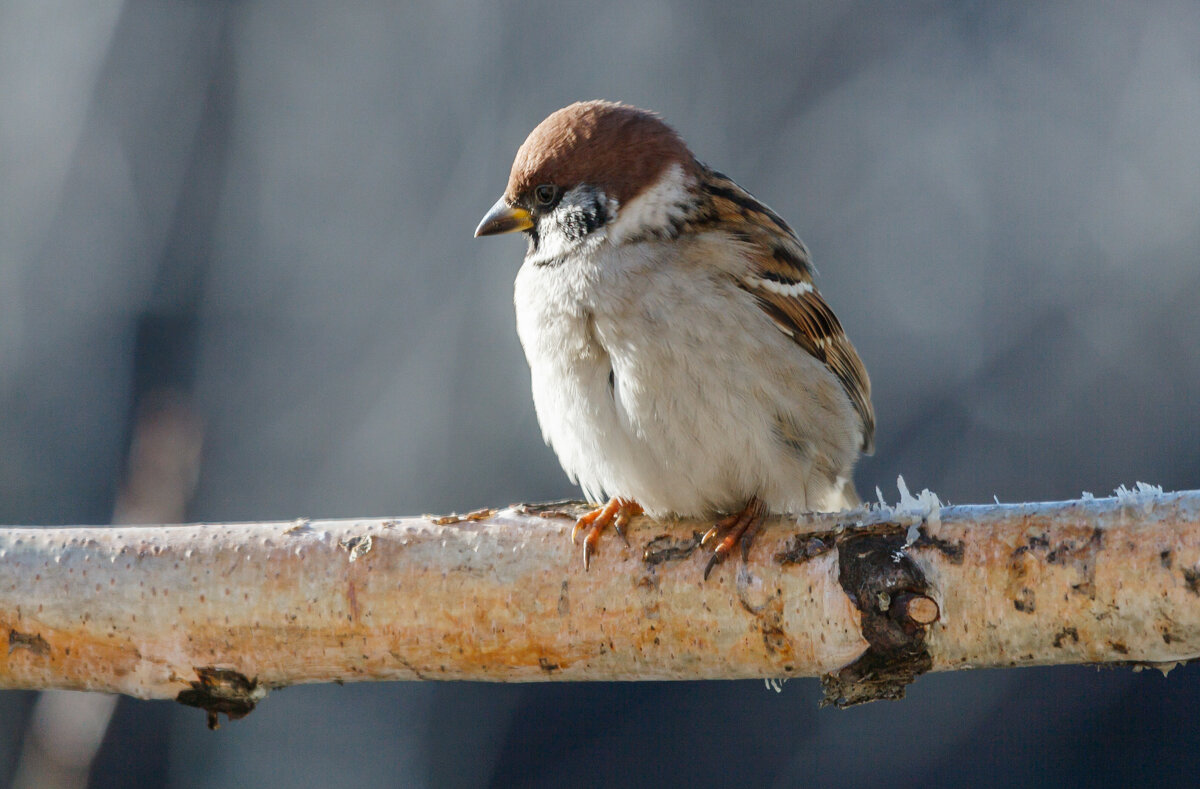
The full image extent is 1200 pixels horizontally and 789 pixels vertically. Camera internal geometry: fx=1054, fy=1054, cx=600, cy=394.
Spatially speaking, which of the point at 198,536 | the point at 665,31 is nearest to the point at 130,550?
the point at 198,536

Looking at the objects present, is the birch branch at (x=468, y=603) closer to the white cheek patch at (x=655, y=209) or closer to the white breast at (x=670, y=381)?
the white breast at (x=670, y=381)

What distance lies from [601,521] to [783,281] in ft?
2.48

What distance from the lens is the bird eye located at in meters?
2.34

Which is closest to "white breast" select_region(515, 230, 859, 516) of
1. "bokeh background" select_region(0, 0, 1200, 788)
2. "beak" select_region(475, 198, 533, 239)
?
"beak" select_region(475, 198, 533, 239)

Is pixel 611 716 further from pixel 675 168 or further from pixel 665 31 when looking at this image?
pixel 665 31

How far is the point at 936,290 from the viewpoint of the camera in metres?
4.51

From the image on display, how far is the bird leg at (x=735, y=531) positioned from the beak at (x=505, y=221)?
0.80m

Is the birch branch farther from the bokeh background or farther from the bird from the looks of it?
the bokeh background

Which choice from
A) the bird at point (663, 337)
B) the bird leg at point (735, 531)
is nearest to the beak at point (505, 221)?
the bird at point (663, 337)

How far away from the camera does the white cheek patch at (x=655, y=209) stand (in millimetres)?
2275

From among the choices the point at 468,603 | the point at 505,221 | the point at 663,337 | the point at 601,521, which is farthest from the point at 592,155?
the point at 468,603

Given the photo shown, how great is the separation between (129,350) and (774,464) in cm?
348

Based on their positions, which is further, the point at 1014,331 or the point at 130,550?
the point at 1014,331

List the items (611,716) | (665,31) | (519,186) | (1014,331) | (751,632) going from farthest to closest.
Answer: (665,31)
(1014,331)
(611,716)
(519,186)
(751,632)
